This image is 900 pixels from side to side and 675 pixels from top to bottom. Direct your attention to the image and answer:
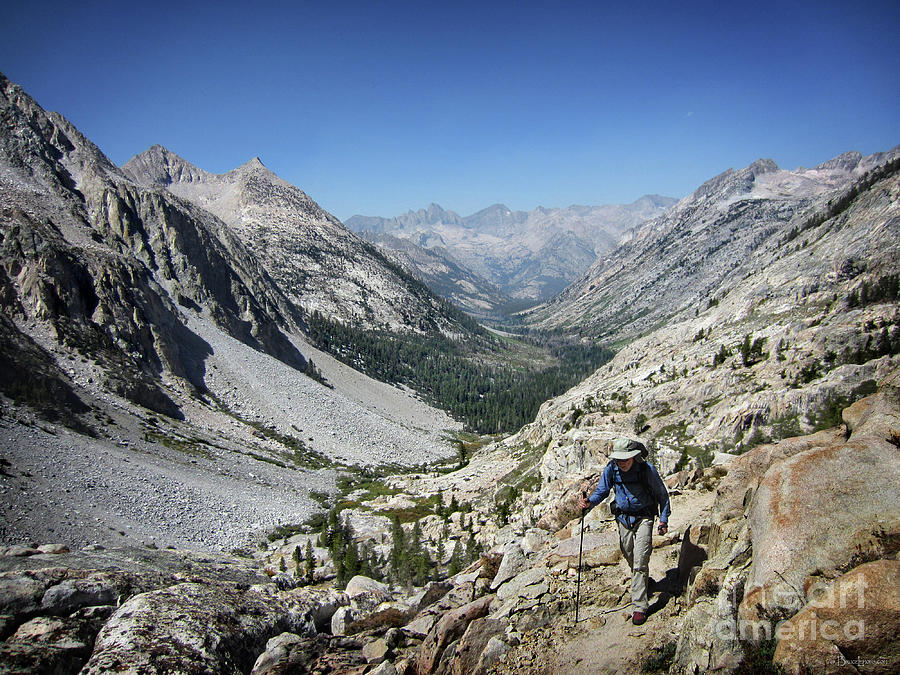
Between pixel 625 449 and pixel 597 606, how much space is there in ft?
14.7

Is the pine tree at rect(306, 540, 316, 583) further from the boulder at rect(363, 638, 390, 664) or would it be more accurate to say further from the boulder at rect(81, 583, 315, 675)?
the boulder at rect(363, 638, 390, 664)

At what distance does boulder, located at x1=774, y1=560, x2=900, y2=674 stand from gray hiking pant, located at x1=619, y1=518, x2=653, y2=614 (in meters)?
3.22

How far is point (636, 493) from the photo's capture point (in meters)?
10.9

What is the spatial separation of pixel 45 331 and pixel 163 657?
259ft

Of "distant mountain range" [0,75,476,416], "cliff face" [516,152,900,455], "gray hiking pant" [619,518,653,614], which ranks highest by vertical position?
"distant mountain range" [0,75,476,416]

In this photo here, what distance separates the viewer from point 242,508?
2105 inches

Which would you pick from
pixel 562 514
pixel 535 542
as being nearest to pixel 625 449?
pixel 535 542

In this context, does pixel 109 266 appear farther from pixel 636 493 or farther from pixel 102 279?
pixel 636 493

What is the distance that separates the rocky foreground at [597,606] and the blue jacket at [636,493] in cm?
164

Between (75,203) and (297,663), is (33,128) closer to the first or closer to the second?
(75,203)

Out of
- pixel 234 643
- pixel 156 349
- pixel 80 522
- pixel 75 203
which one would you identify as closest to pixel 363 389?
pixel 156 349

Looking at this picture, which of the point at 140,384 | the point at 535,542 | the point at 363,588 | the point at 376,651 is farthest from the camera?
the point at 140,384

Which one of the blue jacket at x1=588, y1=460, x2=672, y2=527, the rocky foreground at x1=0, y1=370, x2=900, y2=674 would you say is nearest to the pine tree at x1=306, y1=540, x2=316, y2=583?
the rocky foreground at x1=0, y1=370, x2=900, y2=674

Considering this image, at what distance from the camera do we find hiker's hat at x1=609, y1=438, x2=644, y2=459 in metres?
10.7
